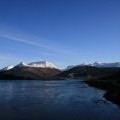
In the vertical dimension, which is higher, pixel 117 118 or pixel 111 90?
pixel 111 90

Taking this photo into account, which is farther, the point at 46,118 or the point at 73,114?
the point at 73,114

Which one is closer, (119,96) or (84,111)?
(84,111)

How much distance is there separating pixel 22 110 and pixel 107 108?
443 inches

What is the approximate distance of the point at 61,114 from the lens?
37.4 metres

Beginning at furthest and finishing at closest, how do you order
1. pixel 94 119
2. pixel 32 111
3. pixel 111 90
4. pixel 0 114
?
pixel 111 90, pixel 32 111, pixel 0 114, pixel 94 119

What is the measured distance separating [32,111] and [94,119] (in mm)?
8960

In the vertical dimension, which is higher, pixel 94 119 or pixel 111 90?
pixel 111 90

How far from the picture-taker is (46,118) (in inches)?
1351

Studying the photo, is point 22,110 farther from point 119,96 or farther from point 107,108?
point 119,96

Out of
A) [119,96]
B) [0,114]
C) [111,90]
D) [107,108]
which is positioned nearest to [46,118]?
[0,114]

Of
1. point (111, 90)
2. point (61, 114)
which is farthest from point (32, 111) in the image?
point (111, 90)

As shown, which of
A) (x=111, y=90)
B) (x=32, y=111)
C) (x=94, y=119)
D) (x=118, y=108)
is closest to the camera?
(x=94, y=119)

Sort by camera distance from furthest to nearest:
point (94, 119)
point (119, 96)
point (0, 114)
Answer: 1. point (119, 96)
2. point (0, 114)
3. point (94, 119)

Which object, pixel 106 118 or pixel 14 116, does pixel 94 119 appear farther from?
pixel 14 116
